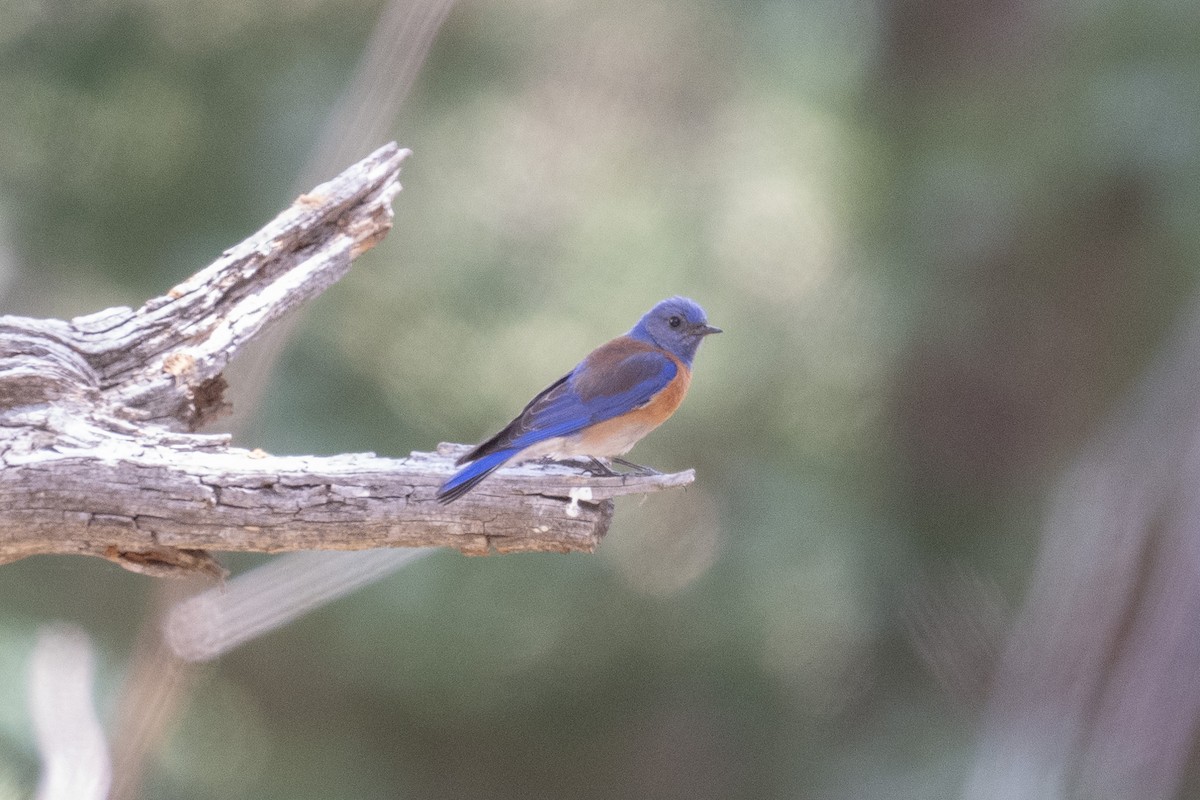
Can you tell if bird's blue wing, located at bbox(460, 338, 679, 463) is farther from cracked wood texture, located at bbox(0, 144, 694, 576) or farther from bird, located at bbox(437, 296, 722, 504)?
cracked wood texture, located at bbox(0, 144, 694, 576)

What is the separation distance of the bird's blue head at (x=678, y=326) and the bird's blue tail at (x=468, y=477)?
111cm

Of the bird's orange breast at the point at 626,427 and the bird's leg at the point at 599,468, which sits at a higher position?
the bird's orange breast at the point at 626,427

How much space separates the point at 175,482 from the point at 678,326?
4.95ft

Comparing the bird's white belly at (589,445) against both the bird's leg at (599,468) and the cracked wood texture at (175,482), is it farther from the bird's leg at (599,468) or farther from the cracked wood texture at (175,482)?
the cracked wood texture at (175,482)

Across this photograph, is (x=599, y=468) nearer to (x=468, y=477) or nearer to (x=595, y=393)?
(x=595, y=393)

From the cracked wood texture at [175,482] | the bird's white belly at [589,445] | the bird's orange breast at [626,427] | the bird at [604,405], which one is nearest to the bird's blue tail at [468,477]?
the cracked wood texture at [175,482]

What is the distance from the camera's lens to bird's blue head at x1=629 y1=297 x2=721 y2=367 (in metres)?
3.10

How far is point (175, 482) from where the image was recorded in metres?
1.93

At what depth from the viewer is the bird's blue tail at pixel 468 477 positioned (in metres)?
1.96

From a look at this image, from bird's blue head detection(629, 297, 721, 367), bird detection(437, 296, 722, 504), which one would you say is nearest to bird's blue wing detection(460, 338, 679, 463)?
bird detection(437, 296, 722, 504)

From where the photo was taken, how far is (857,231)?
13.7 ft

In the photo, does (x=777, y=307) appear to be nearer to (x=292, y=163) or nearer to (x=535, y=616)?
(x=535, y=616)

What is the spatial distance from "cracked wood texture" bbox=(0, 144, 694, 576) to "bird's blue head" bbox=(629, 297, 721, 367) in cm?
94

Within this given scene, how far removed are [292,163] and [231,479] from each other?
198 centimetres
